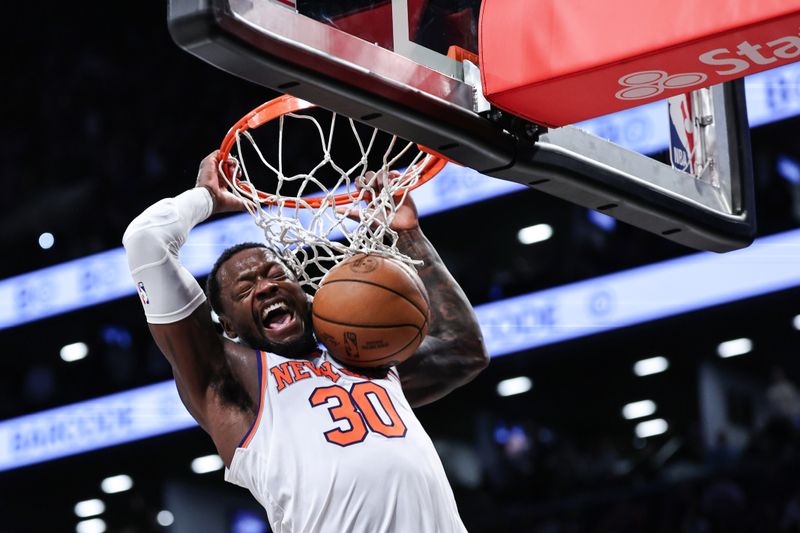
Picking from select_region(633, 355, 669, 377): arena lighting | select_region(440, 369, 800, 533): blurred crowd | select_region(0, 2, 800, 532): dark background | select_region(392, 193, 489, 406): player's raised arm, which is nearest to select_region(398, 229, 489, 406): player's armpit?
select_region(392, 193, 489, 406): player's raised arm

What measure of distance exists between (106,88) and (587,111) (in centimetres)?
976

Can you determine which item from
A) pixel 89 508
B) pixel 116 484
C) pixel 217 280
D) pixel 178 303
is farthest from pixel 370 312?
pixel 89 508

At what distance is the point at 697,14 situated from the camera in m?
2.74

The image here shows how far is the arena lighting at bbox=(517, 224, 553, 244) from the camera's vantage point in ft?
36.5

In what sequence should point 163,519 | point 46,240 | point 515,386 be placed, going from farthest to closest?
1. point 163,519
2. point 515,386
3. point 46,240

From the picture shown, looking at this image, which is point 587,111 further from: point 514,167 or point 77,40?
point 77,40

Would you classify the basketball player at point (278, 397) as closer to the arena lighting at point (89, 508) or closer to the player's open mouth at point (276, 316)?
the player's open mouth at point (276, 316)

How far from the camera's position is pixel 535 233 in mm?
11266

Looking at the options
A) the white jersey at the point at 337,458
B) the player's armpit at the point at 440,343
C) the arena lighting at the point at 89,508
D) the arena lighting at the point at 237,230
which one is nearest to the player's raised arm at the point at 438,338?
the player's armpit at the point at 440,343

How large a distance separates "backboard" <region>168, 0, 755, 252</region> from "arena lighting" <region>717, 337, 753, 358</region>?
8476 millimetres

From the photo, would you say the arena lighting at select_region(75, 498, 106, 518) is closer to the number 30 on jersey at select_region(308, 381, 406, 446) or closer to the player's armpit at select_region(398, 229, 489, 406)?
the player's armpit at select_region(398, 229, 489, 406)

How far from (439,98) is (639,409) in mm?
11602

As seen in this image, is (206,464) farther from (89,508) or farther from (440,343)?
(440,343)

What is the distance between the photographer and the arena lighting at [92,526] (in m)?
14.6
